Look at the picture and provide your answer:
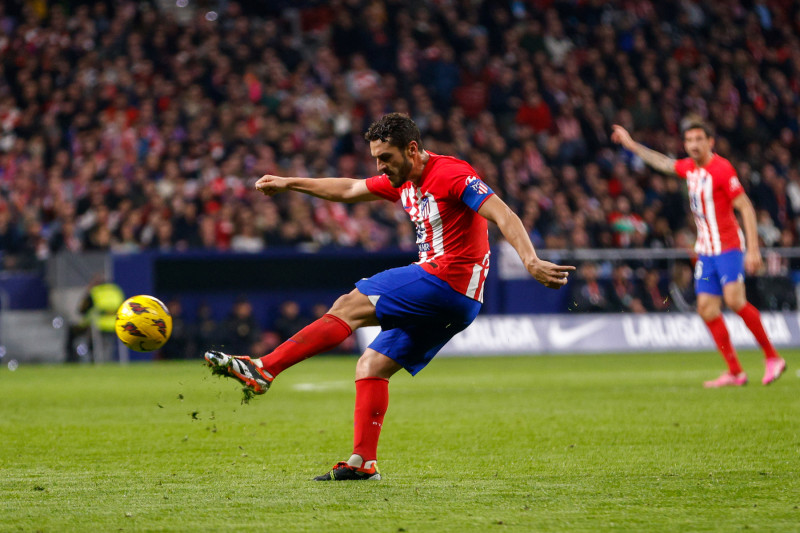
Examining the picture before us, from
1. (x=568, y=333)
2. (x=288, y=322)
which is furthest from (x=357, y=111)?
(x=568, y=333)

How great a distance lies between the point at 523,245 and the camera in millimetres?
5457

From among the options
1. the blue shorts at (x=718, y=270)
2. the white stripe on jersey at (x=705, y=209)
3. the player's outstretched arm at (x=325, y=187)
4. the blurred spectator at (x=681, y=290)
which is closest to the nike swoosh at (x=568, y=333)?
the blurred spectator at (x=681, y=290)

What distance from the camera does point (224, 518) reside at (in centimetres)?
481

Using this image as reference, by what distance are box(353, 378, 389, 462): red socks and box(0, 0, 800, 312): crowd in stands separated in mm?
12832

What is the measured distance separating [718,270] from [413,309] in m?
6.68

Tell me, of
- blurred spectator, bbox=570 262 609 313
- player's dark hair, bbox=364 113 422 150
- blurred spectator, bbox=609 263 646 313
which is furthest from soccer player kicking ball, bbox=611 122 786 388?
blurred spectator, bbox=609 263 646 313

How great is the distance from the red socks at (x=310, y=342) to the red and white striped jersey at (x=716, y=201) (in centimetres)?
680

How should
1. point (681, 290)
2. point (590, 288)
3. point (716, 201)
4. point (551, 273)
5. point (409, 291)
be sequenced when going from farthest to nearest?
point (681, 290) < point (590, 288) < point (716, 201) < point (409, 291) < point (551, 273)

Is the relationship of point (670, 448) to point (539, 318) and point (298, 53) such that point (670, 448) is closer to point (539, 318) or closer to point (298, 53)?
point (539, 318)

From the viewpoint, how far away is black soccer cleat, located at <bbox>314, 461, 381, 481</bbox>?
602cm

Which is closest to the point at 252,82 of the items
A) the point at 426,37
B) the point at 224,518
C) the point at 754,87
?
the point at 426,37

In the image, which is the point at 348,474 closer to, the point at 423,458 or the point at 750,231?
the point at 423,458

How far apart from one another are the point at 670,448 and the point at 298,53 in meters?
17.5

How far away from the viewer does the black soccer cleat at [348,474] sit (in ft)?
19.8
